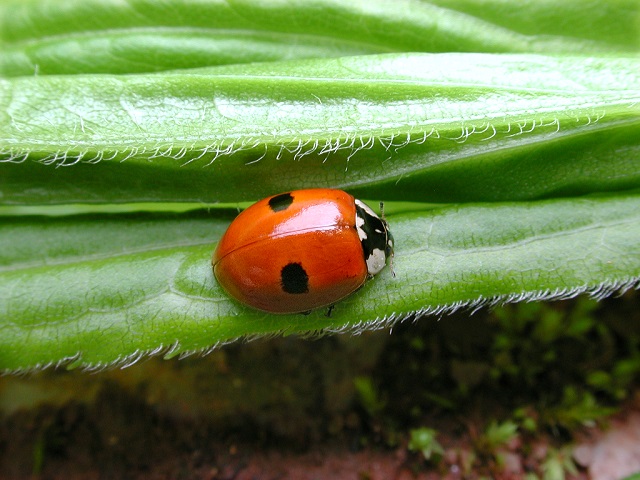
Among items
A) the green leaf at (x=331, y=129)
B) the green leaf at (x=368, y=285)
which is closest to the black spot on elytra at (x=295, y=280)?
the green leaf at (x=368, y=285)

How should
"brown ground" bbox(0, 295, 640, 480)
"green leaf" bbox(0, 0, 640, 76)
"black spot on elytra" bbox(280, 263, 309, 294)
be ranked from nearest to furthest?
"black spot on elytra" bbox(280, 263, 309, 294) → "green leaf" bbox(0, 0, 640, 76) → "brown ground" bbox(0, 295, 640, 480)

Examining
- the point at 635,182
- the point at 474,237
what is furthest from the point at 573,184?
the point at 474,237

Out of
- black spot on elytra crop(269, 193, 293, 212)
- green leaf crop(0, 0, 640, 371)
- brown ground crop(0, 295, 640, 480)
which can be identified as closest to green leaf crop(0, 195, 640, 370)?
green leaf crop(0, 0, 640, 371)

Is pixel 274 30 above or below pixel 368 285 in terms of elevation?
above

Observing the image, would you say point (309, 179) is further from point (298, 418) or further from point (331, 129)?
point (298, 418)

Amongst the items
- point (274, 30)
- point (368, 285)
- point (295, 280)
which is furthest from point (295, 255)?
point (274, 30)

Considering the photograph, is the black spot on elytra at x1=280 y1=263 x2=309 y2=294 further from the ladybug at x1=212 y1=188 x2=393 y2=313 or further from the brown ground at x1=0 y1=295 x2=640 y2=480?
the brown ground at x1=0 y1=295 x2=640 y2=480

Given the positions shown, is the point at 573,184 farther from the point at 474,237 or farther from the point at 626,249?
the point at 474,237
